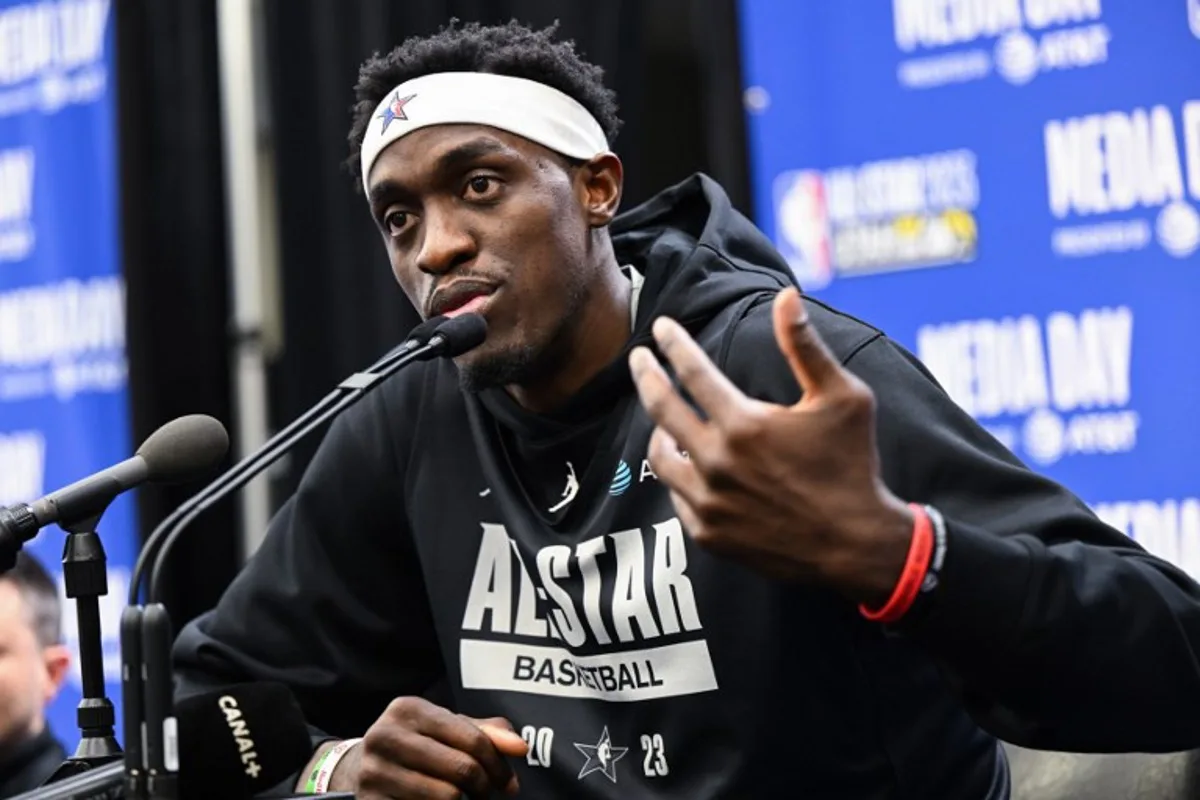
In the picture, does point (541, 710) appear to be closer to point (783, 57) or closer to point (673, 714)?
point (673, 714)

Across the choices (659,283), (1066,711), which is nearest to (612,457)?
(659,283)

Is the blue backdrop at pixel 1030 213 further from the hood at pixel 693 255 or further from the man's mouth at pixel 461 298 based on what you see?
the man's mouth at pixel 461 298

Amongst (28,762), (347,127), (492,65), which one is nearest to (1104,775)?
(492,65)

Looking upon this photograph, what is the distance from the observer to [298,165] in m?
4.28

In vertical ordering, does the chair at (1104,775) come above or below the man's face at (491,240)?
below

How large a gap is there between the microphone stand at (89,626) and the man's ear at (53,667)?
4.97 ft

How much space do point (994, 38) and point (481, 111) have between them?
4.43 ft

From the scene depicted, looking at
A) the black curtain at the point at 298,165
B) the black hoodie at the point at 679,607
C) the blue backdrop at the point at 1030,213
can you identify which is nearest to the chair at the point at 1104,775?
the black hoodie at the point at 679,607

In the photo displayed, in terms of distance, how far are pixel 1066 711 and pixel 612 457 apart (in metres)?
0.71

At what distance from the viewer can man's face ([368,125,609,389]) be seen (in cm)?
214

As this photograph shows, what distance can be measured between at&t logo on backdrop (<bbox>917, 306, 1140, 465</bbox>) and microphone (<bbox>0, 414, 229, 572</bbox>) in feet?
5.28

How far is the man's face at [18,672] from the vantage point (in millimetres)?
3100

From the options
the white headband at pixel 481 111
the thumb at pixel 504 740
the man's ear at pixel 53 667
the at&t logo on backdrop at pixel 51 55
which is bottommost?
the man's ear at pixel 53 667

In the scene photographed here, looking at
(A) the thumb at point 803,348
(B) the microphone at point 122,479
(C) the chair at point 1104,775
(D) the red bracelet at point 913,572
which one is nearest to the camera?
(A) the thumb at point 803,348
